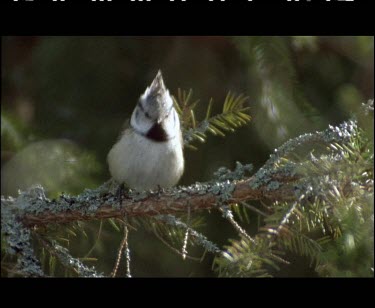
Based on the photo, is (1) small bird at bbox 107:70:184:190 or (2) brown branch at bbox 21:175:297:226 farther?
(1) small bird at bbox 107:70:184:190

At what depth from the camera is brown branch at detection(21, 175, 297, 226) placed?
1.82 meters

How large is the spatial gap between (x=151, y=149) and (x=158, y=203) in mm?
613

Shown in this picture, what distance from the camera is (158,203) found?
1.97 meters

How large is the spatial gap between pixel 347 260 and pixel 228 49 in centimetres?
188

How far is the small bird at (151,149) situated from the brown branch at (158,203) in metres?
0.47

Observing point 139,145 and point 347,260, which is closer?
point 347,260

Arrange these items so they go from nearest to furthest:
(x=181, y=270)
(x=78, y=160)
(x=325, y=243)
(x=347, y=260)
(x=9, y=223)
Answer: (x=347, y=260) → (x=9, y=223) → (x=325, y=243) → (x=78, y=160) → (x=181, y=270)

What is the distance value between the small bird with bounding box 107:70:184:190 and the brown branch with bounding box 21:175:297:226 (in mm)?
470

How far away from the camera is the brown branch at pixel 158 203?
1.82 m

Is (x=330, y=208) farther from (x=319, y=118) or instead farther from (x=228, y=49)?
(x=228, y=49)

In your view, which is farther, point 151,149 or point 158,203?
point 151,149

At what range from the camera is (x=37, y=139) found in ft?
9.63

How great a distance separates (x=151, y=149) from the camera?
8.40 feet

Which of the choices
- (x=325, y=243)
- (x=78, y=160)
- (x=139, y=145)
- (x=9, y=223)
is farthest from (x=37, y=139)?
(x=325, y=243)
